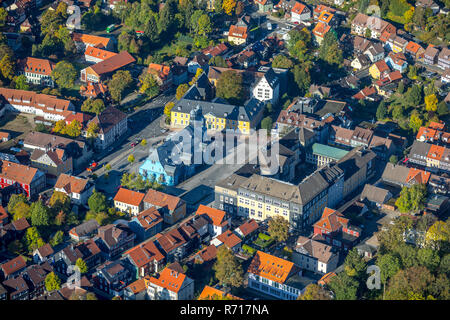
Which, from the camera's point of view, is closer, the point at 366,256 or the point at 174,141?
the point at 366,256

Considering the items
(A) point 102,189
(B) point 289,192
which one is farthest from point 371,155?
(A) point 102,189


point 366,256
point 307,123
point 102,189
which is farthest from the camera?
point 307,123

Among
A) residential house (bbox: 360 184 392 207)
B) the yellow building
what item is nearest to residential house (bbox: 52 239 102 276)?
the yellow building

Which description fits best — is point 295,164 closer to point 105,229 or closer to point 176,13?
point 105,229

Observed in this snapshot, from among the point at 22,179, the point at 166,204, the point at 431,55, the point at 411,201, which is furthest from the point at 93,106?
the point at 431,55

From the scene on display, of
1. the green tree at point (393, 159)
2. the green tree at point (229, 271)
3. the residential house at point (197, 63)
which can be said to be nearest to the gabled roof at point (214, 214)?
the green tree at point (229, 271)

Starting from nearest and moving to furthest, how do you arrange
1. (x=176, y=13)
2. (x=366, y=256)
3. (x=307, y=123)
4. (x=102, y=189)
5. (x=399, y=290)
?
1. (x=399, y=290)
2. (x=366, y=256)
3. (x=102, y=189)
4. (x=307, y=123)
5. (x=176, y=13)

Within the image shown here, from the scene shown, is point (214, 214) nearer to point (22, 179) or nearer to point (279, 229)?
point (279, 229)
